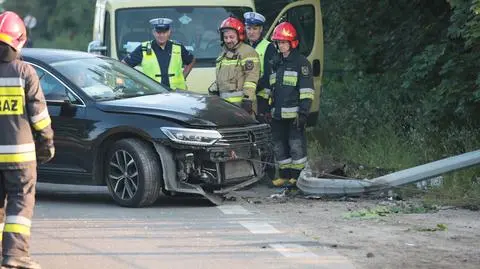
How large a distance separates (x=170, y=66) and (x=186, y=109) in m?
2.35

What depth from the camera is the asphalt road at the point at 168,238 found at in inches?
282

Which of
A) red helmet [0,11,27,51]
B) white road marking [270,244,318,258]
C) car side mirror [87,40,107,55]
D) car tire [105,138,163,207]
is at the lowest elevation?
white road marking [270,244,318,258]

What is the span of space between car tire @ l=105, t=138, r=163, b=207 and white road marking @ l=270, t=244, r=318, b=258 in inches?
89.0

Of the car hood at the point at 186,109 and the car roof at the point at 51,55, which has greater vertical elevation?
the car roof at the point at 51,55

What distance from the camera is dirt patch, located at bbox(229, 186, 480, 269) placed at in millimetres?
7178

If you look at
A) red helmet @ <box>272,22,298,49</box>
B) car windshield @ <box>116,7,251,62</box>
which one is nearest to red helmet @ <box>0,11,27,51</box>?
red helmet @ <box>272,22,298,49</box>

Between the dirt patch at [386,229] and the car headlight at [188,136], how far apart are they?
894 mm

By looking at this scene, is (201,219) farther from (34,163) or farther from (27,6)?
(27,6)

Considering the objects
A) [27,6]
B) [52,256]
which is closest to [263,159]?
[52,256]

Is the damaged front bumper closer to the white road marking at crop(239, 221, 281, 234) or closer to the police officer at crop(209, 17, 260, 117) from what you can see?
the white road marking at crop(239, 221, 281, 234)

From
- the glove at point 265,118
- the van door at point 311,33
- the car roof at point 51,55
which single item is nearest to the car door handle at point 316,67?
the van door at point 311,33

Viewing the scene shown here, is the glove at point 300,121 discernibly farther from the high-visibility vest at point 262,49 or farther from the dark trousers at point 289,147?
the high-visibility vest at point 262,49

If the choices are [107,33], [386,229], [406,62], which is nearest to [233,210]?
[386,229]

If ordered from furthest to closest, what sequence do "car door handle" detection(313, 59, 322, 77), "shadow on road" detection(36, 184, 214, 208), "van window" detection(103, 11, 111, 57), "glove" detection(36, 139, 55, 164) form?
"car door handle" detection(313, 59, 322, 77), "van window" detection(103, 11, 111, 57), "shadow on road" detection(36, 184, 214, 208), "glove" detection(36, 139, 55, 164)
